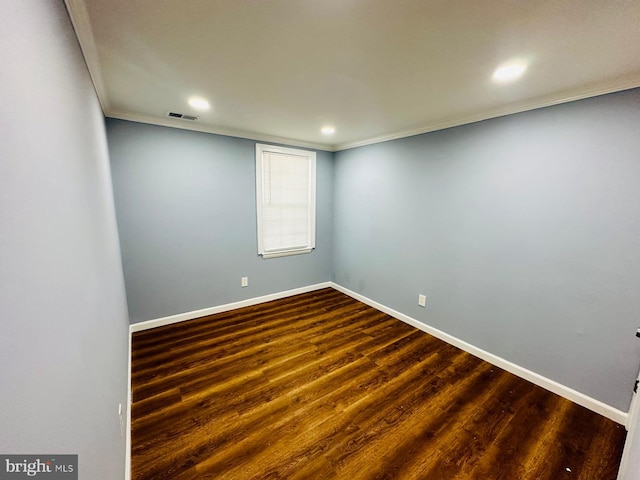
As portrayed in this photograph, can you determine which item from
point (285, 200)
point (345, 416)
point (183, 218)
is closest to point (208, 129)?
point (183, 218)

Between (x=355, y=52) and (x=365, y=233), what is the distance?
2.43 m

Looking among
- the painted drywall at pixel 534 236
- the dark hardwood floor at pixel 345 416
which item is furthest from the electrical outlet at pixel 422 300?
the dark hardwood floor at pixel 345 416

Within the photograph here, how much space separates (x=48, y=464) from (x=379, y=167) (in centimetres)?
341

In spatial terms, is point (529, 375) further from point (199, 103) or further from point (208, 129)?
point (208, 129)

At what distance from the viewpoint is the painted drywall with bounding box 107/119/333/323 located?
2578 millimetres

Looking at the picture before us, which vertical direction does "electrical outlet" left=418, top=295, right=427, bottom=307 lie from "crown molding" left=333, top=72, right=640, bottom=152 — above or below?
below

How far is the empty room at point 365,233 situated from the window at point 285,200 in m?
0.05

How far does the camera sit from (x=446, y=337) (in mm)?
2701

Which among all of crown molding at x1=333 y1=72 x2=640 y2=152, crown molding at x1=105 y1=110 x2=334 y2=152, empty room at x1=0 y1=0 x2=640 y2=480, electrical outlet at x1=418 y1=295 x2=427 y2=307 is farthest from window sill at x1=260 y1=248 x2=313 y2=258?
crown molding at x1=333 y1=72 x2=640 y2=152

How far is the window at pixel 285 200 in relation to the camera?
3.40 metres

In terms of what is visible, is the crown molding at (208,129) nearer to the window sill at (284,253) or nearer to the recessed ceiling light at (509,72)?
the window sill at (284,253)

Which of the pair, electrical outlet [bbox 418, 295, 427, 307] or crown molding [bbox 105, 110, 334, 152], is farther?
electrical outlet [bbox 418, 295, 427, 307]

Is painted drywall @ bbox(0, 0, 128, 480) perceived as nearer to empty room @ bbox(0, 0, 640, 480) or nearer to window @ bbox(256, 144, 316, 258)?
empty room @ bbox(0, 0, 640, 480)

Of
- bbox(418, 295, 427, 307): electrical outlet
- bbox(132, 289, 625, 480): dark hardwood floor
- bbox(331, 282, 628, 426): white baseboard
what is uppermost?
bbox(418, 295, 427, 307): electrical outlet
